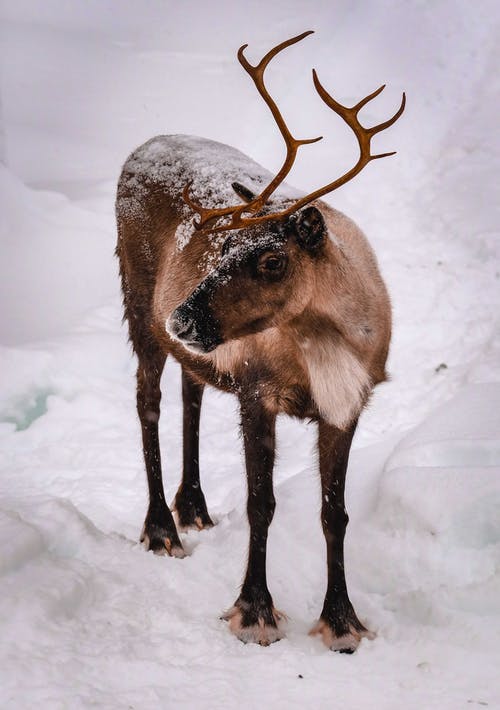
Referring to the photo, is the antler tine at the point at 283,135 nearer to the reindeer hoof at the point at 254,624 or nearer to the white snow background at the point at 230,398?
the white snow background at the point at 230,398

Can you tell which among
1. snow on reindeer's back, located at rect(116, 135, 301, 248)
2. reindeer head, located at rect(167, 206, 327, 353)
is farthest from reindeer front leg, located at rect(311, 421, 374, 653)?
snow on reindeer's back, located at rect(116, 135, 301, 248)

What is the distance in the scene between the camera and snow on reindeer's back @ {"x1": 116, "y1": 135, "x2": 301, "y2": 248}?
3.73 m

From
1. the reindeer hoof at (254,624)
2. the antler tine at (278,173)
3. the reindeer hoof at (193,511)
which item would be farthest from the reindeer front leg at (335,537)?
the reindeer hoof at (193,511)

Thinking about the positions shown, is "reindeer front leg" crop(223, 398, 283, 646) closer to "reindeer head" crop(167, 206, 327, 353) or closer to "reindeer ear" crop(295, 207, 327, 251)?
"reindeer head" crop(167, 206, 327, 353)

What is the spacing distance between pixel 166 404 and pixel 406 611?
320cm

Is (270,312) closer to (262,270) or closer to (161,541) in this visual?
(262,270)

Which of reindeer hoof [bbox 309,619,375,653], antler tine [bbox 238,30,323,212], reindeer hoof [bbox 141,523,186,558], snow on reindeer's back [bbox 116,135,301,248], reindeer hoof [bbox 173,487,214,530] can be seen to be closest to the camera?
antler tine [bbox 238,30,323,212]

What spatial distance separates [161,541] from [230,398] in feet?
7.71

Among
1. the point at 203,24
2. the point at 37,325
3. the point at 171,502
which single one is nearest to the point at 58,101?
the point at 203,24

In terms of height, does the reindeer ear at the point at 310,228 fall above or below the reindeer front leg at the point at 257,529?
above

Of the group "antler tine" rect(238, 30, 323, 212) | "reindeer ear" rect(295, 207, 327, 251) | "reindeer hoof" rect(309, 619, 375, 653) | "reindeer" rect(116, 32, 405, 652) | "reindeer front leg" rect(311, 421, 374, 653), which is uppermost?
"antler tine" rect(238, 30, 323, 212)

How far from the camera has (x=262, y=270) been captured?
2957 mm

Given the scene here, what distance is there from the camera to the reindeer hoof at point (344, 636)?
125 inches

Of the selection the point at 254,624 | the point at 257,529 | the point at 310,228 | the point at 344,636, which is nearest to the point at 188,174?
the point at 310,228
